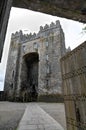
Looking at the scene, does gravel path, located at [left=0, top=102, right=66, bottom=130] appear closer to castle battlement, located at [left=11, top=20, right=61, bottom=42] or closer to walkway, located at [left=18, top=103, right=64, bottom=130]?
walkway, located at [left=18, top=103, right=64, bottom=130]

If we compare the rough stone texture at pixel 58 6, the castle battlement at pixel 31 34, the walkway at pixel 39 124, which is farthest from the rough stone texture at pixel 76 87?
the castle battlement at pixel 31 34

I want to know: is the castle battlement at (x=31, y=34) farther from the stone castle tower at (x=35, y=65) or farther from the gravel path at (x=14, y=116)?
the gravel path at (x=14, y=116)

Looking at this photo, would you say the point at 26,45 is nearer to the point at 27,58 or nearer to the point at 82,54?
the point at 27,58

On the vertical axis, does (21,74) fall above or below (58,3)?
above

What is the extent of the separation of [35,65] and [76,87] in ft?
69.5

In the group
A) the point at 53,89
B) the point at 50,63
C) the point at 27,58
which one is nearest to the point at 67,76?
the point at 53,89

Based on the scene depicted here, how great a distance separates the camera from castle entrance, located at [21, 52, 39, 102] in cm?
1894

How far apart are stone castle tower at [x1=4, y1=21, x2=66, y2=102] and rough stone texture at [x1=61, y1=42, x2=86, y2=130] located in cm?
1493

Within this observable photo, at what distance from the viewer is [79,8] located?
7.04 ft

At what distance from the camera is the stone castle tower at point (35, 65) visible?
58.5 feet

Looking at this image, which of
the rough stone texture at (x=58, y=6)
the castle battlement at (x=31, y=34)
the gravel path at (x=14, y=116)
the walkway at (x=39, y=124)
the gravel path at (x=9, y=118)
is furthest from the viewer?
the castle battlement at (x=31, y=34)

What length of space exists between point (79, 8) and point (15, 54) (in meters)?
21.1

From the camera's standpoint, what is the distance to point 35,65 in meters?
23.2

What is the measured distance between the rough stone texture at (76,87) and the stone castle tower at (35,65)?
14925mm
